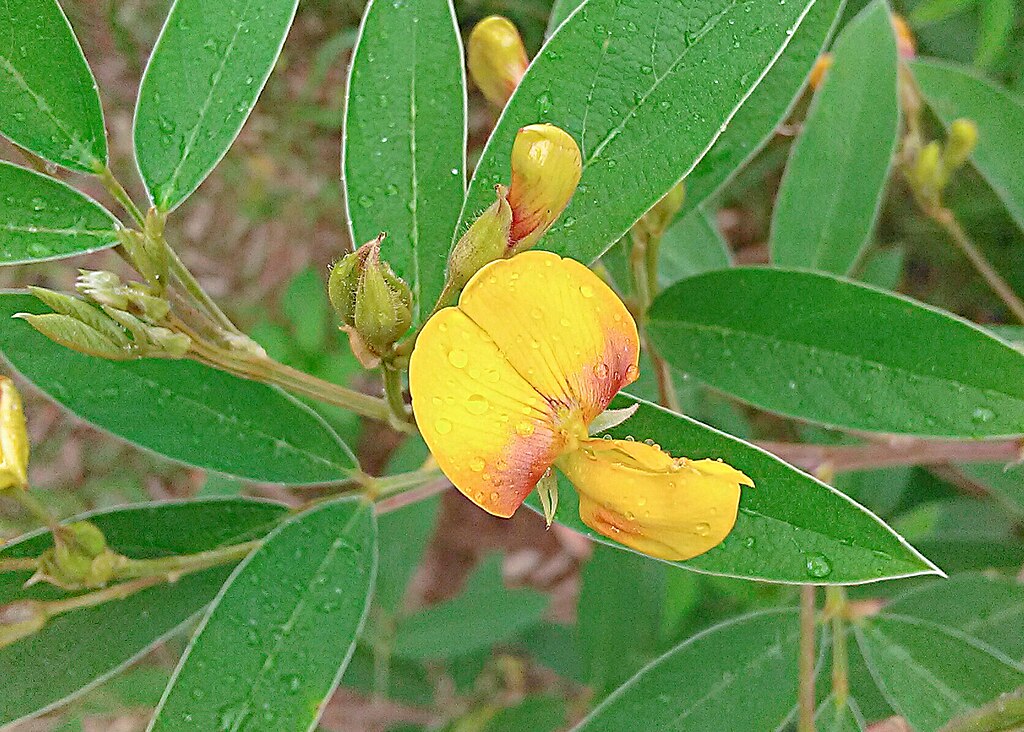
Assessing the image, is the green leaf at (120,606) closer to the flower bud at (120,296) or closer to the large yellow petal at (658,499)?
the flower bud at (120,296)

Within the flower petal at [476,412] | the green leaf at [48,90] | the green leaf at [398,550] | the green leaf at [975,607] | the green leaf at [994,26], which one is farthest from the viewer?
the green leaf at [398,550]

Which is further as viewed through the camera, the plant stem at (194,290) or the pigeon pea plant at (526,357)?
the plant stem at (194,290)

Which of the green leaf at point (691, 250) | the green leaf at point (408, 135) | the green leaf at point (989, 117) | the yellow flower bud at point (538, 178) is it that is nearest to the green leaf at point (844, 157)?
the green leaf at point (691, 250)

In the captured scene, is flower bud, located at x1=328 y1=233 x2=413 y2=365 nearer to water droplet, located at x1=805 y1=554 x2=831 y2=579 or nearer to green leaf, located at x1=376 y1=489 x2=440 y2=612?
water droplet, located at x1=805 y1=554 x2=831 y2=579

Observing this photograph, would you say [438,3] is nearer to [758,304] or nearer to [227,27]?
[227,27]

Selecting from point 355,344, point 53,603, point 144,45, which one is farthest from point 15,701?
point 144,45

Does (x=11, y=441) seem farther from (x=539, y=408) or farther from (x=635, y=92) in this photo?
(x=635, y=92)

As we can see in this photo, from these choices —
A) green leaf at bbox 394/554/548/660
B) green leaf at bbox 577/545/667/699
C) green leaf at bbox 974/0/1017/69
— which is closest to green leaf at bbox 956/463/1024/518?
green leaf at bbox 577/545/667/699
